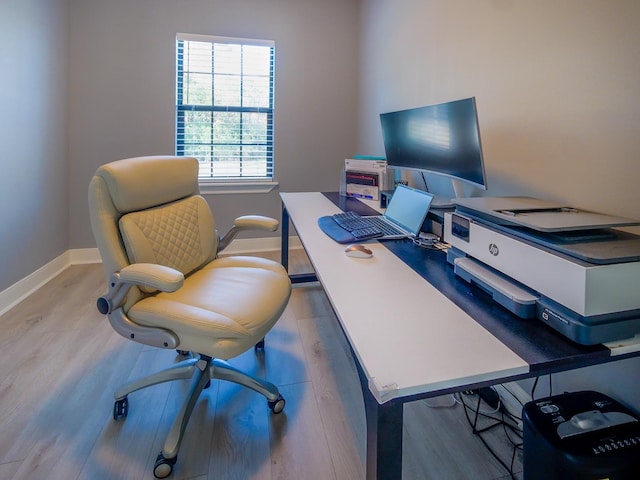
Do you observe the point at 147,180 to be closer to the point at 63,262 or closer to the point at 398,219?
the point at 398,219

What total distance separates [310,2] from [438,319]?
11.3ft

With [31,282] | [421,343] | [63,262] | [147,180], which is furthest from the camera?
[63,262]

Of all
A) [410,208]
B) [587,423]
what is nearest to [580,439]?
[587,423]

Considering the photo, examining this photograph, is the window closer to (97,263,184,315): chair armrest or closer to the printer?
(97,263,184,315): chair armrest

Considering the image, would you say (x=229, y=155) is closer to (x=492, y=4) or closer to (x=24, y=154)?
(x=24, y=154)

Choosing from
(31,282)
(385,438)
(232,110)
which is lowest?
(31,282)

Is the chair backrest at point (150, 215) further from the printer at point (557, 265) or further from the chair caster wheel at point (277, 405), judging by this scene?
the printer at point (557, 265)

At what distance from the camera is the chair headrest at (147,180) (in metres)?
1.30

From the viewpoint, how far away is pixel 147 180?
1.43m

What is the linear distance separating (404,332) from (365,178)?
180 centimetres

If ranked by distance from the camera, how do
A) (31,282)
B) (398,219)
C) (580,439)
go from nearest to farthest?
(580,439)
(398,219)
(31,282)

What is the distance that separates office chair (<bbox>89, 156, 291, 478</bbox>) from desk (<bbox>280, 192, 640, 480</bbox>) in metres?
0.38

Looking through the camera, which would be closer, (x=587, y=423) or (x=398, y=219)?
(x=587, y=423)

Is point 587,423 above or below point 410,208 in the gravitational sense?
below
